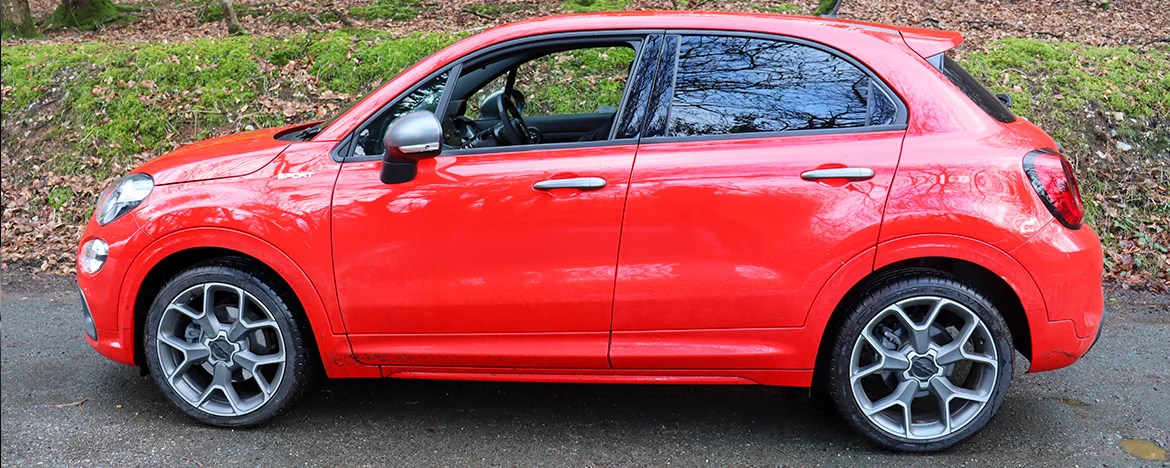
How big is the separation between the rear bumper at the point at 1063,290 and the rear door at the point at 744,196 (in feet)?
2.11

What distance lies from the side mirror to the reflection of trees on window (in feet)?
0.68

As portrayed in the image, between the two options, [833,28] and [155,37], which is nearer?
[833,28]

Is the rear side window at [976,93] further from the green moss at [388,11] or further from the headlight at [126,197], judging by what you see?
the green moss at [388,11]

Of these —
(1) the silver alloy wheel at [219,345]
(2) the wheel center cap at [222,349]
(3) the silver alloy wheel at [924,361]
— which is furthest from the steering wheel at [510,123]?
(3) the silver alloy wheel at [924,361]

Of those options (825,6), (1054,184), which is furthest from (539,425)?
(825,6)

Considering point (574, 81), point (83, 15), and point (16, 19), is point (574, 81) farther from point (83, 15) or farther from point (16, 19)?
point (83, 15)

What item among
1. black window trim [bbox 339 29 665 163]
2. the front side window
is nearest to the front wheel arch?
black window trim [bbox 339 29 665 163]

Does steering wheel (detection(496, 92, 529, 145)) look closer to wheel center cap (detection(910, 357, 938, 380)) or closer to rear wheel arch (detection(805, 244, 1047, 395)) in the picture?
rear wheel arch (detection(805, 244, 1047, 395))

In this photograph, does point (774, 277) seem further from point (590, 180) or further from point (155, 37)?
point (155, 37)

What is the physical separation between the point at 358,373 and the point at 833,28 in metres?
2.45

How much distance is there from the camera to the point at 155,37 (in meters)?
11.7

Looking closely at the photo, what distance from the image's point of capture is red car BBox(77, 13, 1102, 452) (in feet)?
11.2

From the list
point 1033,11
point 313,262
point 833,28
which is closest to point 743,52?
point 833,28

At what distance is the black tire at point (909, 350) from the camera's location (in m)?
3.52
